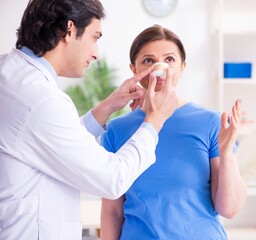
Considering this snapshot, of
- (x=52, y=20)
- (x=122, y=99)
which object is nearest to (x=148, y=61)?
(x=122, y=99)

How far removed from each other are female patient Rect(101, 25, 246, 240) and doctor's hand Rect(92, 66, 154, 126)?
0.10 m

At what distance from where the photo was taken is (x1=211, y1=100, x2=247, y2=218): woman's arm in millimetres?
1416

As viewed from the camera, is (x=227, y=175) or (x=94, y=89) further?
(x=94, y=89)

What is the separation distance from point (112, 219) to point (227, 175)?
0.40 metres

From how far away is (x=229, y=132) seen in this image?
142 cm

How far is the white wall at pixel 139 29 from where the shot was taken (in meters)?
4.34

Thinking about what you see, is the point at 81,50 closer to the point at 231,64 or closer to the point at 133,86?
the point at 133,86

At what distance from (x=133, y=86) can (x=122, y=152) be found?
15.4 inches

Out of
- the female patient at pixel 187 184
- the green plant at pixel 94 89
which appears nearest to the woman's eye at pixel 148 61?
the female patient at pixel 187 184

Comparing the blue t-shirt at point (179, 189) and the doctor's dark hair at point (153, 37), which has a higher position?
the doctor's dark hair at point (153, 37)

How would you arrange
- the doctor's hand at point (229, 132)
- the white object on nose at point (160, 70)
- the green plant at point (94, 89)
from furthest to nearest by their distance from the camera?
the green plant at point (94, 89), the white object on nose at point (160, 70), the doctor's hand at point (229, 132)

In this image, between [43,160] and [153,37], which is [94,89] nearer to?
[153,37]

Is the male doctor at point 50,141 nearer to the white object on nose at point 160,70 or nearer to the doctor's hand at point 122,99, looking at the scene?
the white object on nose at point 160,70

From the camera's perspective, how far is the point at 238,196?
4.95 feet
